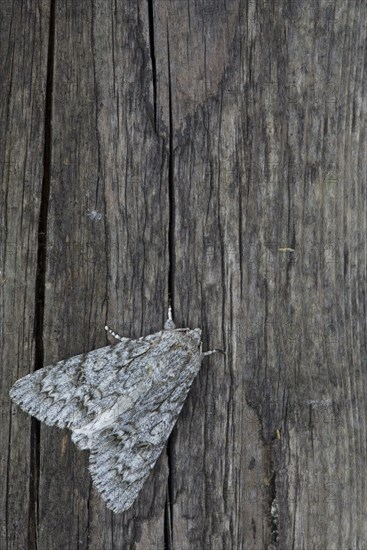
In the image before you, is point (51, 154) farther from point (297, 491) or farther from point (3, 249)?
point (297, 491)

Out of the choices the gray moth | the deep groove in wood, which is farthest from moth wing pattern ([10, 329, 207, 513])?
the deep groove in wood

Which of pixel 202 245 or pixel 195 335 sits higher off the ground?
pixel 202 245

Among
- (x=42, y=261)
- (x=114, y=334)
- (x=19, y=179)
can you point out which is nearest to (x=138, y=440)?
(x=114, y=334)

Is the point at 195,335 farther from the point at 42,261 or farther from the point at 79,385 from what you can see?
the point at 42,261

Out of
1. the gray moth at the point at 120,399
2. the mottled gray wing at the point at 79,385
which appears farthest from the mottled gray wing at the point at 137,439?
the mottled gray wing at the point at 79,385

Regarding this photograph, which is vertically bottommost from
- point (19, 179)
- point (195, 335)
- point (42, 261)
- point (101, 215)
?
point (195, 335)

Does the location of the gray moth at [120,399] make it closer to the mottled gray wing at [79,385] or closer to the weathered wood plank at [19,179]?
the mottled gray wing at [79,385]

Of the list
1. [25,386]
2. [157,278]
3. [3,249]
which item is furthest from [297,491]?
[3,249]
